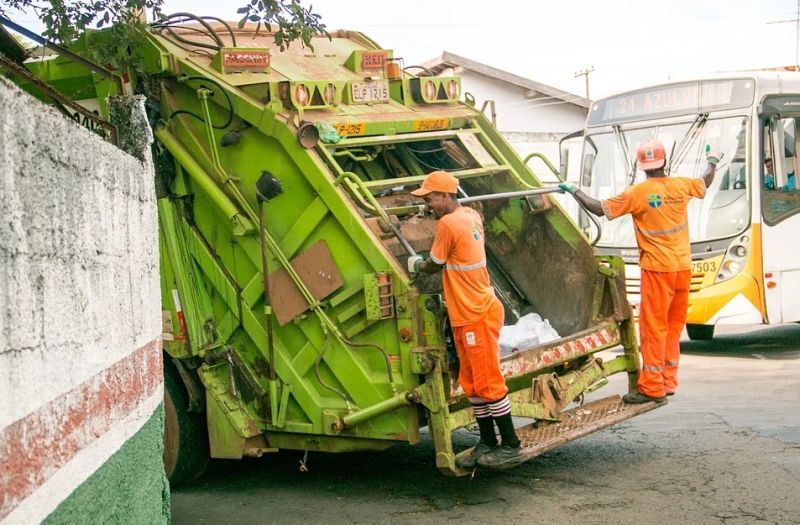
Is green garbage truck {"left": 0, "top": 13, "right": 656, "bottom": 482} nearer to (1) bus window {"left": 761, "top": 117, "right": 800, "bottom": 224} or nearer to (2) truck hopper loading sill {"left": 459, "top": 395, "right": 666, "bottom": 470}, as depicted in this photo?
(2) truck hopper loading sill {"left": 459, "top": 395, "right": 666, "bottom": 470}

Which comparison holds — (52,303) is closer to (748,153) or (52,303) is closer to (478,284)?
(478,284)

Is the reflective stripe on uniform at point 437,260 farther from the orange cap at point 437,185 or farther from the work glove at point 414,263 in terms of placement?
the orange cap at point 437,185

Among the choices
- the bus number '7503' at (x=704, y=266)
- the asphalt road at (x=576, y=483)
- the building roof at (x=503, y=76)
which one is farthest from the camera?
the building roof at (x=503, y=76)

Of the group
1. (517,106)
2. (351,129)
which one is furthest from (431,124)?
(517,106)

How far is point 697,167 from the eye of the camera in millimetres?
11250

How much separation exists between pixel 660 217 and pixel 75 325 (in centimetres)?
441

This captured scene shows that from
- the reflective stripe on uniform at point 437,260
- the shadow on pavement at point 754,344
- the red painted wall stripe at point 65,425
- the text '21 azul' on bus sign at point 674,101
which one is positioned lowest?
the shadow on pavement at point 754,344

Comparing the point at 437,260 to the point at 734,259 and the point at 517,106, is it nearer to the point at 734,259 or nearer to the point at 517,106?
the point at 734,259

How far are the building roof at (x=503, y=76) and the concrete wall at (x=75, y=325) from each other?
76.3 ft

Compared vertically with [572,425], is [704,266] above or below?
above

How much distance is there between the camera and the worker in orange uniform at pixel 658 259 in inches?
255

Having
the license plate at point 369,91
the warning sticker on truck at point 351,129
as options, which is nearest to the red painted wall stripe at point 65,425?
the warning sticker on truck at point 351,129

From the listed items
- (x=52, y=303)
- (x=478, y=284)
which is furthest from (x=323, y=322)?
(x=52, y=303)

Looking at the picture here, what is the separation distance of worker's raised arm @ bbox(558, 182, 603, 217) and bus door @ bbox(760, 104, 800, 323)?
4.85 meters
